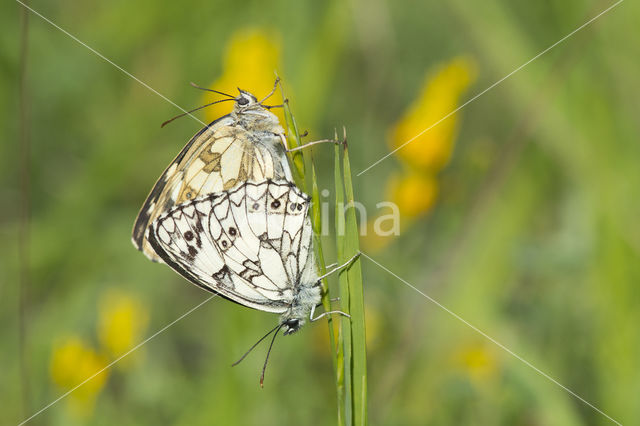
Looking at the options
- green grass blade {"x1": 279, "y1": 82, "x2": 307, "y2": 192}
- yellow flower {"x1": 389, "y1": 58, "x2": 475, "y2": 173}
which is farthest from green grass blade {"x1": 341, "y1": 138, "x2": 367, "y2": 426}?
yellow flower {"x1": 389, "y1": 58, "x2": 475, "y2": 173}

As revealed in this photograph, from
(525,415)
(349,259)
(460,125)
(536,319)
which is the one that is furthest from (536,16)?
(349,259)

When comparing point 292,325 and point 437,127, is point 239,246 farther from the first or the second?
point 437,127

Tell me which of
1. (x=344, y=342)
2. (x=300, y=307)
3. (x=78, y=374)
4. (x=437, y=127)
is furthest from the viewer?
(x=437, y=127)

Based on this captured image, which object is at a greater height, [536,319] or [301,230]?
[301,230]

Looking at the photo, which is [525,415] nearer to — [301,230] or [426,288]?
[426,288]

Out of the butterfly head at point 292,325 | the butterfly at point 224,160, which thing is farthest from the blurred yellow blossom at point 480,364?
the butterfly at point 224,160

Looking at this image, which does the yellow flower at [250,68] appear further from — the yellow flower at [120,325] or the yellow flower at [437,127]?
the yellow flower at [120,325]

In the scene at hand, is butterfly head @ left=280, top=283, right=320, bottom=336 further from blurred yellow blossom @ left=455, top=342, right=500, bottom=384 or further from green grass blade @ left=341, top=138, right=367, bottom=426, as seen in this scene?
blurred yellow blossom @ left=455, top=342, right=500, bottom=384

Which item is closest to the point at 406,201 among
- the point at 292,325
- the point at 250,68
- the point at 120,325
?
the point at 250,68
